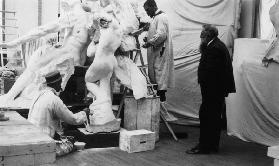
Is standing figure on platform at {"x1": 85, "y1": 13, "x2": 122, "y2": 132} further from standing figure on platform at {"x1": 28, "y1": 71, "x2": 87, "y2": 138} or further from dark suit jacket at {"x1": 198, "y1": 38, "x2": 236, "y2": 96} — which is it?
dark suit jacket at {"x1": 198, "y1": 38, "x2": 236, "y2": 96}

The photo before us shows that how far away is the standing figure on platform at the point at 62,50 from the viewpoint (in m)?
6.95

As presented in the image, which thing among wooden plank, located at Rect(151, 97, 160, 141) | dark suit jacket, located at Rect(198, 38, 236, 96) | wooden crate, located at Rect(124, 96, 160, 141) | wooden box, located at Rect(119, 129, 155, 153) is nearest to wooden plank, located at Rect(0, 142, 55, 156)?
wooden box, located at Rect(119, 129, 155, 153)

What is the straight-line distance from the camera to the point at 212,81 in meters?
Answer: 5.75

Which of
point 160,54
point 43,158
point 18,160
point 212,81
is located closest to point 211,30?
point 212,81

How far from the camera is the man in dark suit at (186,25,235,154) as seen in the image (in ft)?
18.8

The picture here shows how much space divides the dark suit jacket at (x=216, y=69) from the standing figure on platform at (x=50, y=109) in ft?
6.16

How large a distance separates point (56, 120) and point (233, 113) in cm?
332

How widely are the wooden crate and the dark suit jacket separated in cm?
104

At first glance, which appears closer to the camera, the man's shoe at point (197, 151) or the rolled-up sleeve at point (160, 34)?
the man's shoe at point (197, 151)

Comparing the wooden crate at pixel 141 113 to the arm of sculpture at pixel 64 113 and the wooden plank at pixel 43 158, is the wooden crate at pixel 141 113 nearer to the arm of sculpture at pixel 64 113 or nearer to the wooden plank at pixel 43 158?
the arm of sculpture at pixel 64 113

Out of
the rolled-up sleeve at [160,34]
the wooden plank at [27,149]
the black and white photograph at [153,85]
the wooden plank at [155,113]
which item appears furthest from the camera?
the rolled-up sleeve at [160,34]

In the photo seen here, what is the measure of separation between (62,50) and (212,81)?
2751mm

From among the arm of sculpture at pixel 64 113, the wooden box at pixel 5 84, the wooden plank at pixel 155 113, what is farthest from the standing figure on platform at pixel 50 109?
the wooden box at pixel 5 84

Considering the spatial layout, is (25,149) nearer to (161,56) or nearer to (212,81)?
(212,81)
